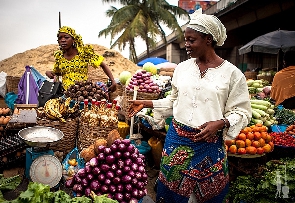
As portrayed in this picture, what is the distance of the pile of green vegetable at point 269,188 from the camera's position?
1.75 meters

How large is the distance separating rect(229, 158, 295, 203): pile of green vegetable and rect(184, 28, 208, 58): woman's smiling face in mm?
973

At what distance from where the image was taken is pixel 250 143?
380 cm

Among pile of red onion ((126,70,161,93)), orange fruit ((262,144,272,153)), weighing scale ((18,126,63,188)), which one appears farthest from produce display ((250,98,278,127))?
weighing scale ((18,126,63,188))

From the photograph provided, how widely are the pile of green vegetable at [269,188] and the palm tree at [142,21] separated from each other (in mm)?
18704

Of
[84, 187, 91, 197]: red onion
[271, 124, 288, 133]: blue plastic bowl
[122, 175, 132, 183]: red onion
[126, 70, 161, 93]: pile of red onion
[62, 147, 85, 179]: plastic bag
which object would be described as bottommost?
[62, 147, 85, 179]: plastic bag

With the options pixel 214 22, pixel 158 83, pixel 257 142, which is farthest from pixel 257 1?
pixel 214 22

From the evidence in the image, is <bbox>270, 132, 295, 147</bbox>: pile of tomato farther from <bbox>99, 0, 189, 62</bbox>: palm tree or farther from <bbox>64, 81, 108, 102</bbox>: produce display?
<bbox>99, 0, 189, 62</bbox>: palm tree

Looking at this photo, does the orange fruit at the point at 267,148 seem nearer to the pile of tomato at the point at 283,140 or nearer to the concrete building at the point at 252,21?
the pile of tomato at the point at 283,140

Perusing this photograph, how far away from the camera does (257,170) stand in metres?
3.84

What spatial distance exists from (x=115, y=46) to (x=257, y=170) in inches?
757

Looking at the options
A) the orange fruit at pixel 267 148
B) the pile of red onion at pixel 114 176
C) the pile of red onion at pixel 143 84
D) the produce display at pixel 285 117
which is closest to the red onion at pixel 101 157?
the pile of red onion at pixel 114 176

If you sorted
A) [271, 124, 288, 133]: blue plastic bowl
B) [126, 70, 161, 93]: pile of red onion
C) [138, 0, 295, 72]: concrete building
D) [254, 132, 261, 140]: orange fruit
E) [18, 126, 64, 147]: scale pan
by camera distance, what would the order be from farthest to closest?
[138, 0, 295, 72]: concrete building
[271, 124, 288, 133]: blue plastic bowl
[126, 70, 161, 93]: pile of red onion
[254, 132, 261, 140]: orange fruit
[18, 126, 64, 147]: scale pan

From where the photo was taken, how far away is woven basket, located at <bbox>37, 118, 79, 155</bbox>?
3268mm

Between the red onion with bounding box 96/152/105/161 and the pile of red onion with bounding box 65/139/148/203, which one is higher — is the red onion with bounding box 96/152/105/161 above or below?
above
